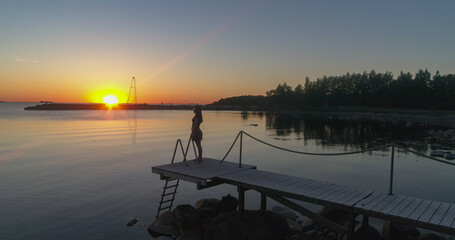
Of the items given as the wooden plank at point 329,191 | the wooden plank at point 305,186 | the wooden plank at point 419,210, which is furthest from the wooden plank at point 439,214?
the wooden plank at point 305,186

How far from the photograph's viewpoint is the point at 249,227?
10281 millimetres

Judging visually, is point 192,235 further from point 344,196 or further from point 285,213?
point 344,196

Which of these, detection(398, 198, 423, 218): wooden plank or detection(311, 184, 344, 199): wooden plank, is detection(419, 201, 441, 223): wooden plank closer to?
detection(398, 198, 423, 218): wooden plank

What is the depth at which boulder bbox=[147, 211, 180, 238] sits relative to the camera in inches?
464

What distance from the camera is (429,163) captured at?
26.6 m

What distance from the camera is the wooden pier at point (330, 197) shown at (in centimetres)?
795

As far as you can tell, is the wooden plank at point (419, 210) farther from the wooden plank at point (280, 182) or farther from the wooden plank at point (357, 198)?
the wooden plank at point (280, 182)

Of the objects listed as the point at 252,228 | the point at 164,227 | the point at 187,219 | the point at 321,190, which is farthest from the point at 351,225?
the point at 164,227

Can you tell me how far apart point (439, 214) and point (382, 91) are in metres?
155

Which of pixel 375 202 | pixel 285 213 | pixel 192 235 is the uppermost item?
pixel 375 202

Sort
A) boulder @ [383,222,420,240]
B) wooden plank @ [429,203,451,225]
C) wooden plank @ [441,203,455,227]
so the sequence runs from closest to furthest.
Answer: wooden plank @ [441,203,455,227] < wooden plank @ [429,203,451,225] < boulder @ [383,222,420,240]

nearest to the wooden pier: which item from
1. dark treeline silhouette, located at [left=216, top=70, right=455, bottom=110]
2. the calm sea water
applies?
the calm sea water

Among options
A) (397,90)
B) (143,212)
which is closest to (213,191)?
(143,212)

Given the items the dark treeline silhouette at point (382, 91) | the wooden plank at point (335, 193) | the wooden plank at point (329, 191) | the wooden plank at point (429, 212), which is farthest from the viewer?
the dark treeline silhouette at point (382, 91)
